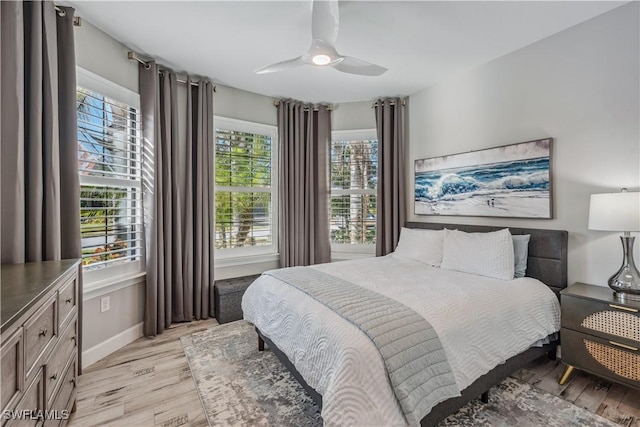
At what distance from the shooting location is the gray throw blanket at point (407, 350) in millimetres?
1321

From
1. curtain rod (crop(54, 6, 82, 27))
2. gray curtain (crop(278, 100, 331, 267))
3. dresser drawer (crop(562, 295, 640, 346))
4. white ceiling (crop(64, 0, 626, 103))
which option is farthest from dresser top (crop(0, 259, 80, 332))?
dresser drawer (crop(562, 295, 640, 346))

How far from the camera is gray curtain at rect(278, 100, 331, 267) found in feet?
13.1

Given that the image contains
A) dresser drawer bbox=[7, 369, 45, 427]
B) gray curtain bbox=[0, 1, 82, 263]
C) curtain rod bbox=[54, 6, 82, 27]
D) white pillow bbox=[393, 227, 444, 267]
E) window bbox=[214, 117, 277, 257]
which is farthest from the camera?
window bbox=[214, 117, 277, 257]

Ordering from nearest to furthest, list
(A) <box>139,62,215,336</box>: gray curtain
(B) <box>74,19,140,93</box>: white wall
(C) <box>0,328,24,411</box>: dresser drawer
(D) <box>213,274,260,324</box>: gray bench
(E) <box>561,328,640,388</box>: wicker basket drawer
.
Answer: (C) <box>0,328,24,411</box>: dresser drawer
(E) <box>561,328,640,388</box>: wicker basket drawer
(B) <box>74,19,140,93</box>: white wall
(A) <box>139,62,215,336</box>: gray curtain
(D) <box>213,274,260,324</box>: gray bench

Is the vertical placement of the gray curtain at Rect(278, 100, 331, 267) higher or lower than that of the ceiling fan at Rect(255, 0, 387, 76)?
lower

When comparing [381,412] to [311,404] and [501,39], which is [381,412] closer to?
[311,404]

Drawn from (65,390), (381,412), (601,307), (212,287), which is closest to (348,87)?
(212,287)

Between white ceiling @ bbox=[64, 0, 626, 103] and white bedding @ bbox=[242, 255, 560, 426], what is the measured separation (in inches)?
80.9

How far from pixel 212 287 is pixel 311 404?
1.96m

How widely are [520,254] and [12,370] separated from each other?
3.20 m

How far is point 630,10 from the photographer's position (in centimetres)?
214

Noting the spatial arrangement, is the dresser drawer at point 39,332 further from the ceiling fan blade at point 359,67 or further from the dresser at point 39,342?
the ceiling fan blade at point 359,67

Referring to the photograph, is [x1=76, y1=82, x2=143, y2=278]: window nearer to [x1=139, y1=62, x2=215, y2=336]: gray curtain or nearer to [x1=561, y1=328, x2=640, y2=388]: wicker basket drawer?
[x1=139, y1=62, x2=215, y2=336]: gray curtain

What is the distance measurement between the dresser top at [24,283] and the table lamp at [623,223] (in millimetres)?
3090
